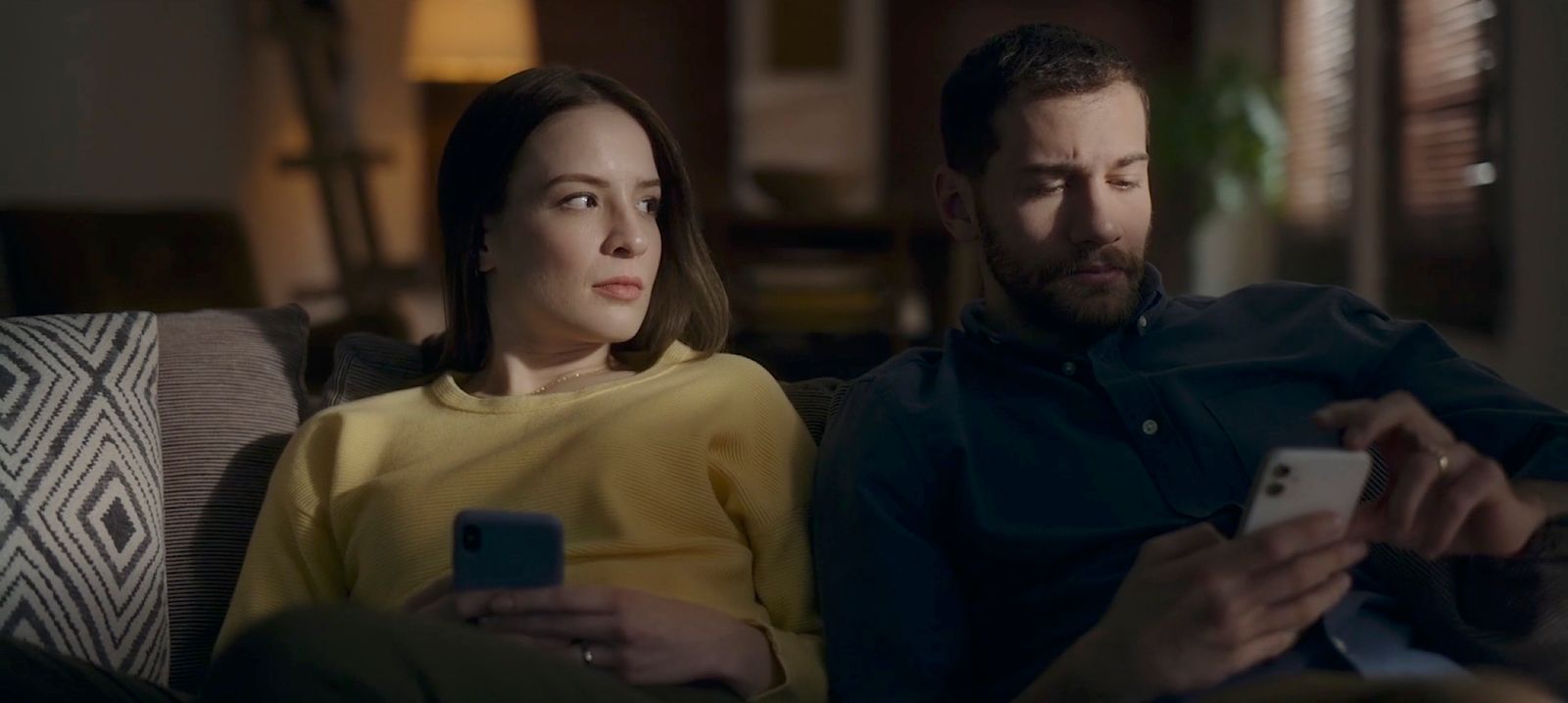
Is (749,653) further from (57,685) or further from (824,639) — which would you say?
(57,685)

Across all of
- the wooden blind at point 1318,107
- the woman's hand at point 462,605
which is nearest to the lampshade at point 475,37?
the wooden blind at point 1318,107

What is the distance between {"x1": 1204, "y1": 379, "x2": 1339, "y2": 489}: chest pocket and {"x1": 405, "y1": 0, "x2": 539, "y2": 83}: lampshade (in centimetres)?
415

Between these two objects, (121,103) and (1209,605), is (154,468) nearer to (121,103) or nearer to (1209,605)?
(1209,605)

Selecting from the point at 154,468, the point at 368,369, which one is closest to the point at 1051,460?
the point at 368,369

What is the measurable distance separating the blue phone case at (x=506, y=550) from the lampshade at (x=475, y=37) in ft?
13.7

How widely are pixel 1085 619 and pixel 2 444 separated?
3.21 feet

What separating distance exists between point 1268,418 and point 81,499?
41.8 inches

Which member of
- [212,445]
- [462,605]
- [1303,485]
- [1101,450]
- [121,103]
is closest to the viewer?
[1303,485]

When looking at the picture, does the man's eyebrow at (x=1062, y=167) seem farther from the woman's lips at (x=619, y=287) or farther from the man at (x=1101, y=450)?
the woman's lips at (x=619, y=287)

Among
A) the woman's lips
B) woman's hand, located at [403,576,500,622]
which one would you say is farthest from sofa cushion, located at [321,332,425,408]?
woman's hand, located at [403,576,500,622]

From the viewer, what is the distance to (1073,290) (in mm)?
1287

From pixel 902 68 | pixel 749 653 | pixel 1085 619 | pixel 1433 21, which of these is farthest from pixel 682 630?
pixel 902 68

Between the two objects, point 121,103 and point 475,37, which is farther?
point 475,37

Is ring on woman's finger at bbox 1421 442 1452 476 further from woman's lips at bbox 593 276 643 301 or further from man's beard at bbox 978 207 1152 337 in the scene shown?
woman's lips at bbox 593 276 643 301
